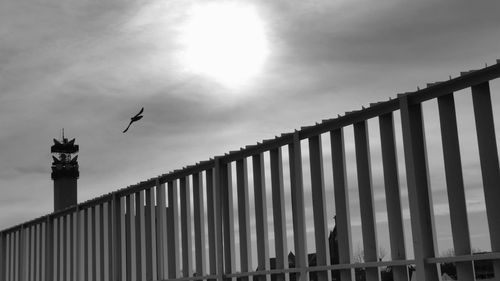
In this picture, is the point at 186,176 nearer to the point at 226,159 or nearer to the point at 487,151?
the point at 226,159

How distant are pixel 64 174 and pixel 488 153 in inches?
1522

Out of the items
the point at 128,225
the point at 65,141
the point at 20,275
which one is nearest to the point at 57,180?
the point at 65,141

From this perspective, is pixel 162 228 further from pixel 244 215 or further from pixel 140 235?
pixel 244 215

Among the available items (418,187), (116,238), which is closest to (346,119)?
(418,187)

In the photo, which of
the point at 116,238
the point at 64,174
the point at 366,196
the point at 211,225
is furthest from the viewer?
the point at 64,174

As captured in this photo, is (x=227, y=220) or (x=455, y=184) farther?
(x=227, y=220)

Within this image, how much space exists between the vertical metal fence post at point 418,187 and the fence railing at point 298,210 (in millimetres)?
11

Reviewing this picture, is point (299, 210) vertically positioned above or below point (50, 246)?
below

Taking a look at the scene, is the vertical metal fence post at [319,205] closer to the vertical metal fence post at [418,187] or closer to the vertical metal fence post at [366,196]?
the vertical metal fence post at [366,196]

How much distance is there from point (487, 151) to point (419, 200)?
37.2 inches

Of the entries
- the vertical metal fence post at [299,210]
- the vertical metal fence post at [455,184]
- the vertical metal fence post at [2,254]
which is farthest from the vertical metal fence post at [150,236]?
the vertical metal fence post at [2,254]

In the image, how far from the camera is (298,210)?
378 inches

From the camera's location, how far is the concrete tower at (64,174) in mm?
42031

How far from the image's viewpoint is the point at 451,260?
24.3 ft
